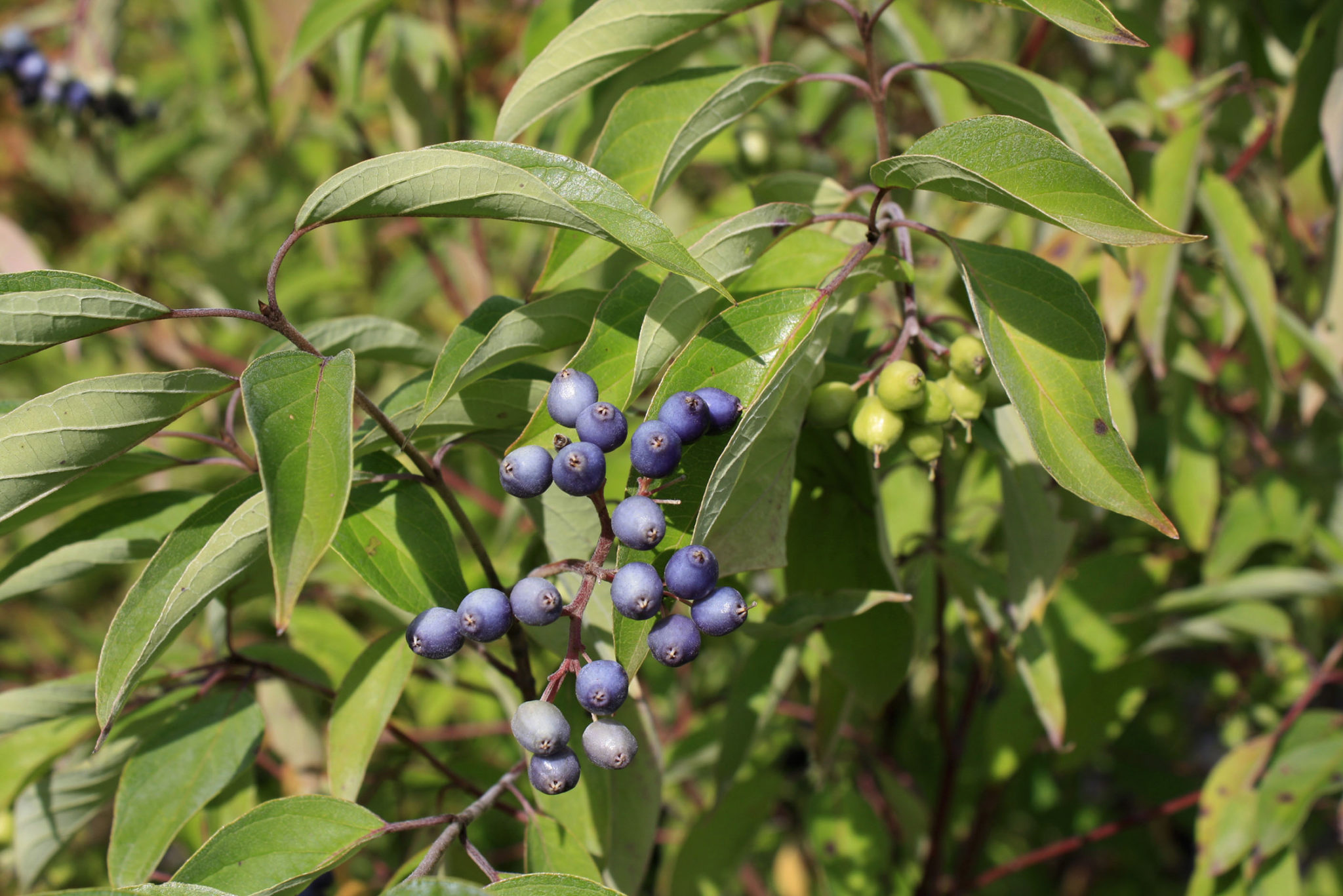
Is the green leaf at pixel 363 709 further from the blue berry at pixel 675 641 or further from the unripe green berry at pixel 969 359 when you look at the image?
the unripe green berry at pixel 969 359

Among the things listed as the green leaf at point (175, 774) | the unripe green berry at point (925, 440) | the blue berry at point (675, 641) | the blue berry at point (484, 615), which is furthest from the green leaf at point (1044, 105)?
the green leaf at point (175, 774)

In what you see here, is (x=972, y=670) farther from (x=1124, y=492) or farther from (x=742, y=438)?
(x=742, y=438)

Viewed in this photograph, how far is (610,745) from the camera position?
42.4 inches

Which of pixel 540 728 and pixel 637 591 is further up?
pixel 637 591

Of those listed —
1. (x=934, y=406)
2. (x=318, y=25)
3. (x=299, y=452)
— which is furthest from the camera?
(x=318, y=25)

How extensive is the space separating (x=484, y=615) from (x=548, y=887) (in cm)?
32

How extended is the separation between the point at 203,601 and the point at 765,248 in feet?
2.79

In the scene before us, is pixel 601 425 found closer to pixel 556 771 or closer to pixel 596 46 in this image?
pixel 556 771

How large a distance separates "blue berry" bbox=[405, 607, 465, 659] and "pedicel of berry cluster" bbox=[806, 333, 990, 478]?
60cm

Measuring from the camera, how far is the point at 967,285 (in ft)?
3.94

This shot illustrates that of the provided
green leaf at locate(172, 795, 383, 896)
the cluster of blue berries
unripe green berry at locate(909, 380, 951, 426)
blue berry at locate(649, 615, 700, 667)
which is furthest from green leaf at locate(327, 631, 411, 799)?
the cluster of blue berries

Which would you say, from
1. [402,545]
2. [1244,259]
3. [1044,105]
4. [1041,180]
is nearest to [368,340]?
[402,545]

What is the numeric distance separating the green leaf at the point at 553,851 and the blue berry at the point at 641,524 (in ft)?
1.86

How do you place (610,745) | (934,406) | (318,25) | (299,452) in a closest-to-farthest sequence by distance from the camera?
(299,452)
(610,745)
(934,406)
(318,25)
